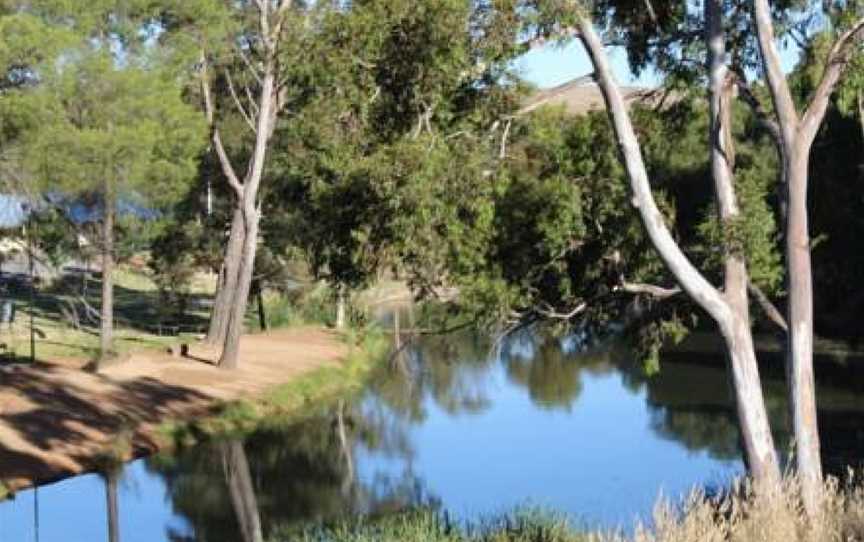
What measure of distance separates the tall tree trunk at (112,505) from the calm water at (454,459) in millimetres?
99

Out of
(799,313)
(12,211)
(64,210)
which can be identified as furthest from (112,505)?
(799,313)

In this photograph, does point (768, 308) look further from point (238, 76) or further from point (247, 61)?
point (238, 76)

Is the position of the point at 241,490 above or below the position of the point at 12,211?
below

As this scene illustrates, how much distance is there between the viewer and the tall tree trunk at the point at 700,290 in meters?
11.6

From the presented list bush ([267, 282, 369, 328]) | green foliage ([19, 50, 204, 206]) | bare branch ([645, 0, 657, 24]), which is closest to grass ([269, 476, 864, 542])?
bare branch ([645, 0, 657, 24])

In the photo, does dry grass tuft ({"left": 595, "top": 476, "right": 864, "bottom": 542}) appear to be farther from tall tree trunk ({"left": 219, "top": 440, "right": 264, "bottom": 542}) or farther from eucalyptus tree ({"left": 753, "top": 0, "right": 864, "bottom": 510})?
tall tree trunk ({"left": 219, "top": 440, "right": 264, "bottom": 542})

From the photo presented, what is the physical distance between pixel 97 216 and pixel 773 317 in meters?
23.6

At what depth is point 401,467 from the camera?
81.1 ft

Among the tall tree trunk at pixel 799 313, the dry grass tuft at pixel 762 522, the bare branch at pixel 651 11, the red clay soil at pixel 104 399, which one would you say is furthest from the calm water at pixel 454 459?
the dry grass tuft at pixel 762 522

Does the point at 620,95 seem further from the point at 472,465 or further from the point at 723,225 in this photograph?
the point at 472,465

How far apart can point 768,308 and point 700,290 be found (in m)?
1.17

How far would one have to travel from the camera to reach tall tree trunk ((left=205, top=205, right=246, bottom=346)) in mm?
35438

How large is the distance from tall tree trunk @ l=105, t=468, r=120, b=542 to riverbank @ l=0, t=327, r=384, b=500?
0.66 metres

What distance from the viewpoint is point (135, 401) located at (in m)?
29.1
